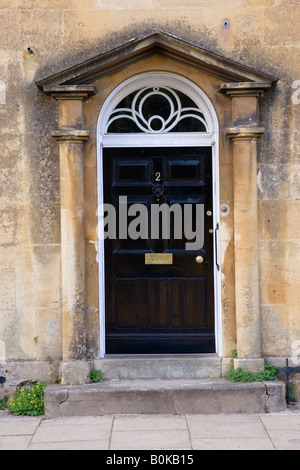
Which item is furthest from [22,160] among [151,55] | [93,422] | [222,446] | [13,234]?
[222,446]

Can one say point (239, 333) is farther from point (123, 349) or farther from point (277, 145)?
point (277, 145)

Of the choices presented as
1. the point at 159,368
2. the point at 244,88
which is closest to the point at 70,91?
the point at 244,88

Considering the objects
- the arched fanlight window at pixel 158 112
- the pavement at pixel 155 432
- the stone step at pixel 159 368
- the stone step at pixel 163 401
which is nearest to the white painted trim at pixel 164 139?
the arched fanlight window at pixel 158 112

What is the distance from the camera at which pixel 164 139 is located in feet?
27.1

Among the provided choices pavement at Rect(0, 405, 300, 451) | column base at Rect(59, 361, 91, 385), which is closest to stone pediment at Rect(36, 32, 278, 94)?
column base at Rect(59, 361, 91, 385)

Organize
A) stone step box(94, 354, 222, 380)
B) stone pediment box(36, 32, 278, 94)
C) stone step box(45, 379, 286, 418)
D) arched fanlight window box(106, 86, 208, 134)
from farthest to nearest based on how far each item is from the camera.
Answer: arched fanlight window box(106, 86, 208, 134), stone step box(94, 354, 222, 380), stone pediment box(36, 32, 278, 94), stone step box(45, 379, 286, 418)

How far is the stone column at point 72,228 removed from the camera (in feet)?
25.8

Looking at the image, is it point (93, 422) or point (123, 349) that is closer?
point (93, 422)

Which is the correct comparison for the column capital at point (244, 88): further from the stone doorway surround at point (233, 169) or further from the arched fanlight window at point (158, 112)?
the arched fanlight window at point (158, 112)

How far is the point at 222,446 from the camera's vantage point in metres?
6.57

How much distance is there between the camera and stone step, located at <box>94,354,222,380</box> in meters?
8.03

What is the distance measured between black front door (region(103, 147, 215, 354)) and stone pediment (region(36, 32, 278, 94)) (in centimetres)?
Answer: 89

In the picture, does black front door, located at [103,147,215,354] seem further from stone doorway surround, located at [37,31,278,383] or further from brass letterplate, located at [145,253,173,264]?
stone doorway surround, located at [37,31,278,383]

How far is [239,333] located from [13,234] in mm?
2674
